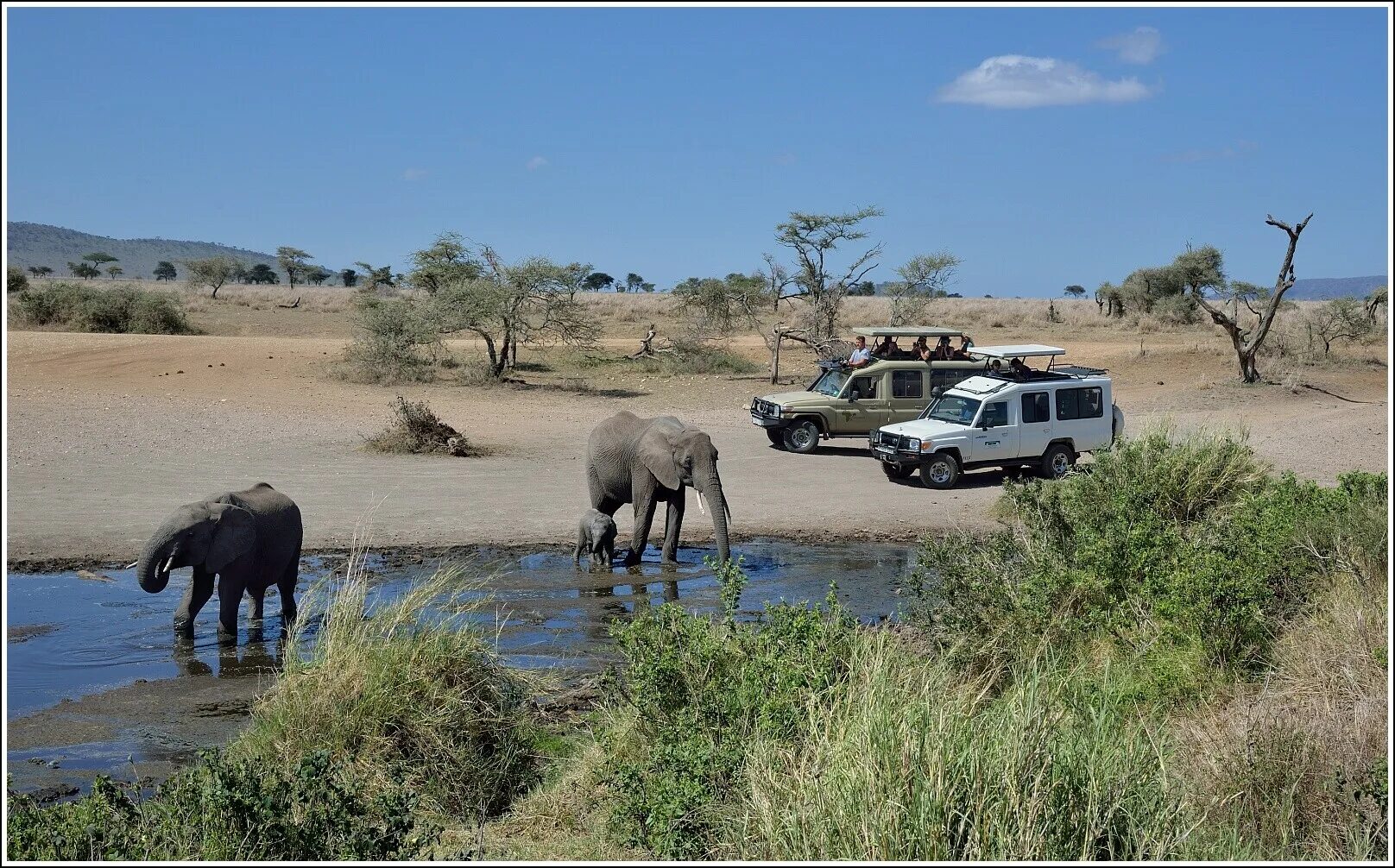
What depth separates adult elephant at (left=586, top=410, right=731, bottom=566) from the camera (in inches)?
564

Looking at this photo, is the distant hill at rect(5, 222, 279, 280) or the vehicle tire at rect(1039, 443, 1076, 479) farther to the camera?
the distant hill at rect(5, 222, 279, 280)

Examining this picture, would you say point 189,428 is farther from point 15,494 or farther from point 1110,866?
point 1110,866

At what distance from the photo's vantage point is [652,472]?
14.7 m

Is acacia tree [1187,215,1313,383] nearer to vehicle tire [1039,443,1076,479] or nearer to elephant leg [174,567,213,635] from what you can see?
vehicle tire [1039,443,1076,479]

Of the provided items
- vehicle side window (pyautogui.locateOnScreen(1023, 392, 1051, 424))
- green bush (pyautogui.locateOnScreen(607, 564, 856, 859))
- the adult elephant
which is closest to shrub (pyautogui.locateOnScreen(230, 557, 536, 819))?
green bush (pyautogui.locateOnScreen(607, 564, 856, 859))

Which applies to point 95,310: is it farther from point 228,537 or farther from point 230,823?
point 230,823

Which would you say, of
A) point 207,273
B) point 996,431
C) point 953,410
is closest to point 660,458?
point 996,431

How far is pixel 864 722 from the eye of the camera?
5820mm

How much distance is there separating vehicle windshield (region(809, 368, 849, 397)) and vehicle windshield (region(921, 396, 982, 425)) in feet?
9.35

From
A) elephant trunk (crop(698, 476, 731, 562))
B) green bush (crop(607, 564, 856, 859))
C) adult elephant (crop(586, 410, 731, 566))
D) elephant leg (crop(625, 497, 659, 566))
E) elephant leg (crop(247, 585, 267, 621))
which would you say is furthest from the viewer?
elephant leg (crop(625, 497, 659, 566))

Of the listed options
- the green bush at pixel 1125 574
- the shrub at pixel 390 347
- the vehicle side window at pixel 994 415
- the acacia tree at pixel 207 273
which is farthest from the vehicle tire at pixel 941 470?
the acacia tree at pixel 207 273

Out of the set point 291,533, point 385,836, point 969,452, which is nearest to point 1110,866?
point 385,836

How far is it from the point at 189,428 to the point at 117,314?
68.4 ft

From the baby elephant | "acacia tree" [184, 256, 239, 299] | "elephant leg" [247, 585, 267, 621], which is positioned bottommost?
"elephant leg" [247, 585, 267, 621]
